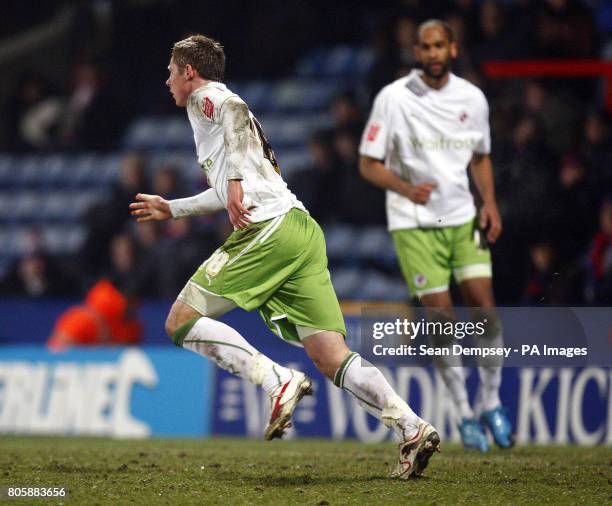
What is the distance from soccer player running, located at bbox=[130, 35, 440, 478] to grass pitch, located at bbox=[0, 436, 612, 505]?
0.40m

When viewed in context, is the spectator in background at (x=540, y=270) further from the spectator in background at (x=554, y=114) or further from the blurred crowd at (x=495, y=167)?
the spectator in background at (x=554, y=114)

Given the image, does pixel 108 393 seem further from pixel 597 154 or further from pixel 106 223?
pixel 597 154

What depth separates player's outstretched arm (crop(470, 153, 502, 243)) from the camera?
7609 mm

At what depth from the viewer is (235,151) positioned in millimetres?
5570


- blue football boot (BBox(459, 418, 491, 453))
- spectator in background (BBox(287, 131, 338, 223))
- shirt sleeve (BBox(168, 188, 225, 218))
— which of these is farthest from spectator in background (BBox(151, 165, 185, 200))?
shirt sleeve (BBox(168, 188, 225, 218))

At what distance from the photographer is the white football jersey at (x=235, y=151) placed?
559 centimetres

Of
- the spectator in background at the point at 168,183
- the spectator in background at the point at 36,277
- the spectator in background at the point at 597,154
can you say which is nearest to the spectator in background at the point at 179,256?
the spectator in background at the point at 168,183

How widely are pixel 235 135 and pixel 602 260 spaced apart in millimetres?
4897

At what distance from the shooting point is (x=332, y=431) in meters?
9.87

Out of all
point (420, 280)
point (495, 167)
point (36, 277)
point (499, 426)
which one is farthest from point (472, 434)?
point (36, 277)

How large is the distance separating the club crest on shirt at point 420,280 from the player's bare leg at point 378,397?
1.75 meters

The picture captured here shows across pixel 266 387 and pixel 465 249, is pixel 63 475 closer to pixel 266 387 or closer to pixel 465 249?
pixel 266 387

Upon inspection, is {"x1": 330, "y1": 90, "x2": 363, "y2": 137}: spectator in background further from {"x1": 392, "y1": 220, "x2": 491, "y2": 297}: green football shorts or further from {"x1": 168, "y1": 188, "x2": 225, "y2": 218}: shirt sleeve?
{"x1": 168, "y1": 188, "x2": 225, "y2": 218}: shirt sleeve

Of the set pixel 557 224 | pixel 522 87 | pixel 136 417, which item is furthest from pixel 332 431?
pixel 522 87
